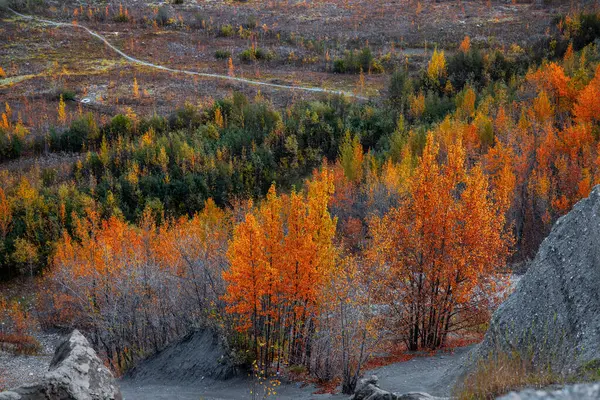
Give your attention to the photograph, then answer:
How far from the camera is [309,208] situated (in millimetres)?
25188

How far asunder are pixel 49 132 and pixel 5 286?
104ft

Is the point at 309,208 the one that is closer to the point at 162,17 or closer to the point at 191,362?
the point at 191,362

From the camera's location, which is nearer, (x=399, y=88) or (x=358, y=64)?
(x=399, y=88)

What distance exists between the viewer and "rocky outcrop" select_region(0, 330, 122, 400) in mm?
12523

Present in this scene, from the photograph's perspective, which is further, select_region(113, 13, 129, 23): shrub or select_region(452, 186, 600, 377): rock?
select_region(113, 13, 129, 23): shrub

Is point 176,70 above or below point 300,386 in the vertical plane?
above

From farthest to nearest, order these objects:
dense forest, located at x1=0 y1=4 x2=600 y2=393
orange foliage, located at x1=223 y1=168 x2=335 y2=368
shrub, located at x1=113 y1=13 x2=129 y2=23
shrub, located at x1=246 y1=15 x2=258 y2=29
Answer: shrub, located at x1=113 y1=13 x2=129 y2=23 → shrub, located at x1=246 y1=15 x2=258 y2=29 → dense forest, located at x1=0 y1=4 x2=600 y2=393 → orange foliage, located at x1=223 y1=168 x2=335 y2=368

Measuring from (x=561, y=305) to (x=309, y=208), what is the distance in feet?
43.0

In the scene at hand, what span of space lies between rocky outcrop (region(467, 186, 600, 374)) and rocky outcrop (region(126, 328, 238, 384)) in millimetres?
13624

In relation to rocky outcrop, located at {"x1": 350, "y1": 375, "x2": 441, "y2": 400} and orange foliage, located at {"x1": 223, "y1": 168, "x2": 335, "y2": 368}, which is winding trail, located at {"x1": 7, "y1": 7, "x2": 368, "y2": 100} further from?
rocky outcrop, located at {"x1": 350, "y1": 375, "x2": 441, "y2": 400}

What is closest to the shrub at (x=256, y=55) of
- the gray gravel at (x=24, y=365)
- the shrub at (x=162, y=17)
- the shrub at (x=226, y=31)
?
the shrub at (x=226, y=31)

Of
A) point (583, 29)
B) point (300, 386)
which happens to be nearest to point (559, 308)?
point (300, 386)

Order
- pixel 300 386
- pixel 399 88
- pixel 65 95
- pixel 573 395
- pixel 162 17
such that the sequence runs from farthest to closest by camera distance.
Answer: pixel 162 17 → pixel 65 95 → pixel 399 88 → pixel 300 386 → pixel 573 395

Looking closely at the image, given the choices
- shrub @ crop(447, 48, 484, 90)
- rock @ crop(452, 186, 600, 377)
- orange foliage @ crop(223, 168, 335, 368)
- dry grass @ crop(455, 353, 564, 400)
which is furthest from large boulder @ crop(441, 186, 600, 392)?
shrub @ crop(447, 48, 484, 90)
